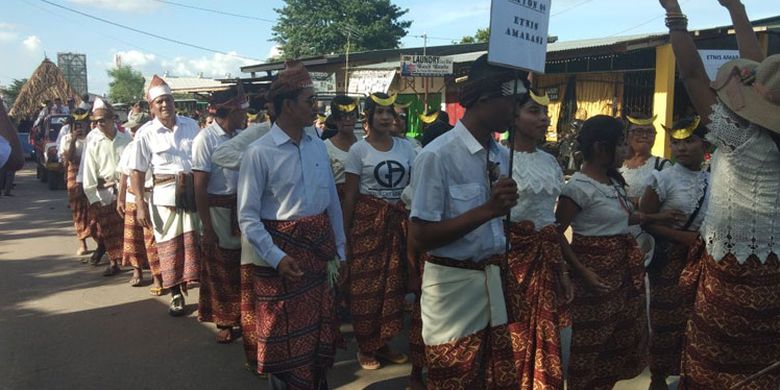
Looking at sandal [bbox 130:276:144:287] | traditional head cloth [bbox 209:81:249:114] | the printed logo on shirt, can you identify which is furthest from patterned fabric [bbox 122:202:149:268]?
the printed logo on shirt

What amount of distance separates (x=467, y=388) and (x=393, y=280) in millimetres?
2130

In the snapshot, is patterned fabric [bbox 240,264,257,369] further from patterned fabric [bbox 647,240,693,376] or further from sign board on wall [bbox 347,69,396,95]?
sign board on wall [bbox 347,69,396,95]

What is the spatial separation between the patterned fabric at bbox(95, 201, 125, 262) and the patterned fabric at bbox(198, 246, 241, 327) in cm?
309

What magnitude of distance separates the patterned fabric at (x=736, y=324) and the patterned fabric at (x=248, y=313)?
8.09 ft

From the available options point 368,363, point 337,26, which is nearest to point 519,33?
point 368,363

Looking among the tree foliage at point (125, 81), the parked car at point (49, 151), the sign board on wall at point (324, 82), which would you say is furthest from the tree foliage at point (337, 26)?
the tree foliage at point (125, 81)

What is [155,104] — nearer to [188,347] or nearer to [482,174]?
[188,347]

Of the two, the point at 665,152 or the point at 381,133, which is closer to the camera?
the point at 381,133

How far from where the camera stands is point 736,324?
8.80 ft

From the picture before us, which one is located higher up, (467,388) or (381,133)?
(381,133)

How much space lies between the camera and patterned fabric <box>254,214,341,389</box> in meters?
3.34

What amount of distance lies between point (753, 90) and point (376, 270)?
9.51 ft

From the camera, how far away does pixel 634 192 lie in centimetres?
448

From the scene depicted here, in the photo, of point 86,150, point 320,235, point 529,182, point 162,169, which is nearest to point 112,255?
point 86,150
